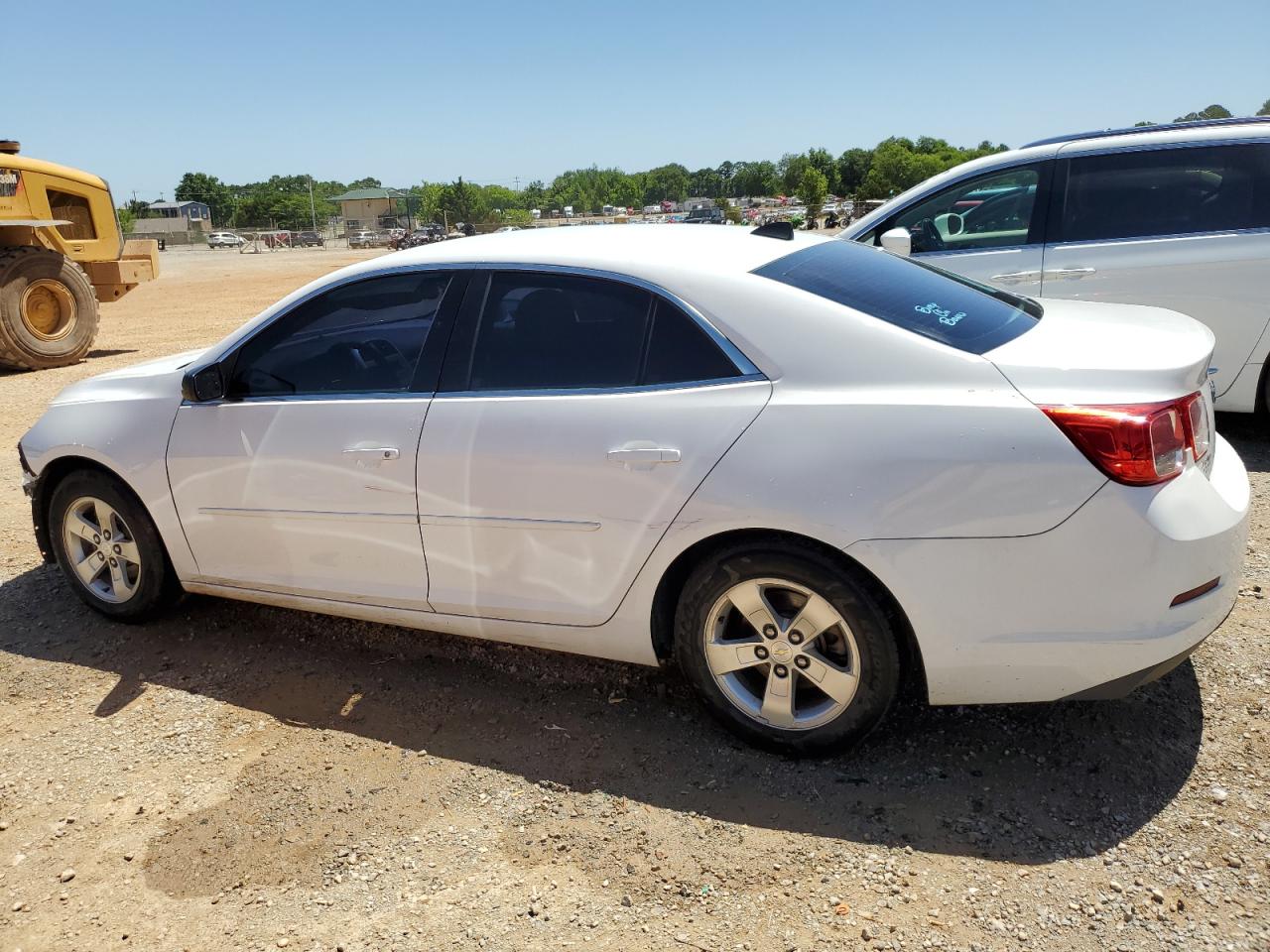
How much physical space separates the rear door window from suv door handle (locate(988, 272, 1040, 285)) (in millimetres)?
275

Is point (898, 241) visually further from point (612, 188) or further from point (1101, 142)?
point (612, 188)

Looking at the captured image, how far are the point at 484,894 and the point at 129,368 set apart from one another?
9.84 ft

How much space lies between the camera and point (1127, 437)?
104 inches

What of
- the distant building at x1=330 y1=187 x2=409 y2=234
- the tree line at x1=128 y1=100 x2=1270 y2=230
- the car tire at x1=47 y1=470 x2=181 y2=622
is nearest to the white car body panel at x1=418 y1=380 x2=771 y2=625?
the car tire at x1=47 y1=470 x2=181 y2=622

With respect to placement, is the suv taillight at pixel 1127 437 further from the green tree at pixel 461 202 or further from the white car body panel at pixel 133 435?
the green tree at pixel 461 202

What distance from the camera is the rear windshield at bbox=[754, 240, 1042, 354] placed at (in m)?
3.08

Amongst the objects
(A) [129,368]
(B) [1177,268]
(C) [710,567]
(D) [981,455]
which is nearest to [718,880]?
(C) [710,567]

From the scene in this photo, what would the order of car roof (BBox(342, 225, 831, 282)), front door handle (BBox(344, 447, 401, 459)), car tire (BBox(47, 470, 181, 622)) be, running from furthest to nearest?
car tire (BBox(47, 470, 181, 622)) < front door handle (BBox(344, 447, 401, 459)) < car roof (BBox(342, 225, 831, 282))

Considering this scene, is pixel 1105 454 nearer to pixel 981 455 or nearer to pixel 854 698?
pixel 981 455

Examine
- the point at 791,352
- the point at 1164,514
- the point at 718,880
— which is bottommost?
the point at 718,880

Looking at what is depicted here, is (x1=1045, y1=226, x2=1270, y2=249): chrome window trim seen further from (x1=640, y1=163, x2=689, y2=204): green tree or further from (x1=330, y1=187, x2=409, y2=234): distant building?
(x1=640, y1=163, x2=689, y2=204): green tree

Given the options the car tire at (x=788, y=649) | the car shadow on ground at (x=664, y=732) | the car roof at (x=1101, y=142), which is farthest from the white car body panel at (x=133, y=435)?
the car roof at (x=1101, y=142)

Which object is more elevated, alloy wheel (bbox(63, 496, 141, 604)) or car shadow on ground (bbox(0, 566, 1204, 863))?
alloy wheel (bbox(63, 496, 141, 604))

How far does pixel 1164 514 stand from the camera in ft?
8.73
